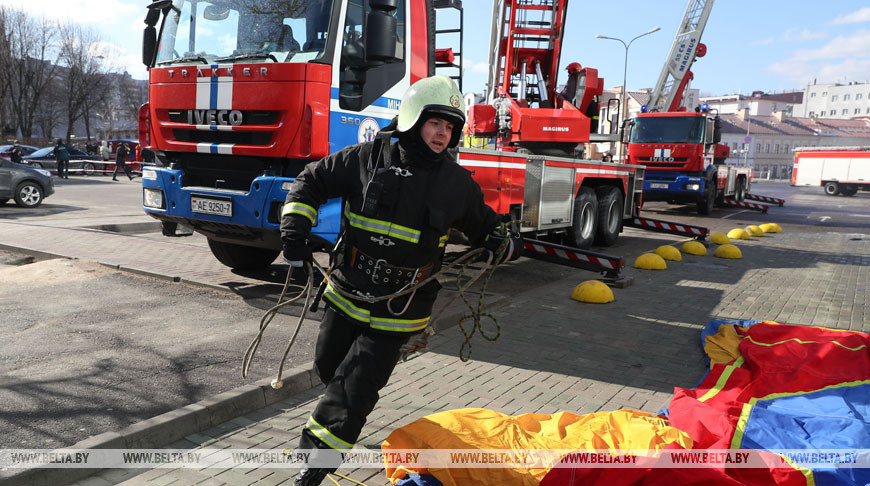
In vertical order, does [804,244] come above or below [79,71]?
below

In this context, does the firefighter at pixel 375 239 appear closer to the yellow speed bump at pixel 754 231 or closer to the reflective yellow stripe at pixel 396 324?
the reflective yellow stripe at pixel 396 324

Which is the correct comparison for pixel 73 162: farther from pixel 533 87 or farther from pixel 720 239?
pixel 720 239

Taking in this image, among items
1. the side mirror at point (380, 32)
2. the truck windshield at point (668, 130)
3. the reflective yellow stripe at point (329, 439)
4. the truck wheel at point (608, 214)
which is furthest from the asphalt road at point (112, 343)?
the truck windshield at point (668, 130)

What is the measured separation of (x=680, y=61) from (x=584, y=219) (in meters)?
13.2

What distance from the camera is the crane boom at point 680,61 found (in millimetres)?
20953

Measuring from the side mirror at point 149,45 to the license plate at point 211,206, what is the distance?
1.73 metres

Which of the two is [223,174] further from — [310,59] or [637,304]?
[637,304]

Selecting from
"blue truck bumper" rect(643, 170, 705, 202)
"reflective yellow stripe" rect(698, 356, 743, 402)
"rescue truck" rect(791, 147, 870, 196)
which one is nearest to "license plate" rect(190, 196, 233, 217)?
"reflective yellow stripe" rect(698, 356, 743, 402)

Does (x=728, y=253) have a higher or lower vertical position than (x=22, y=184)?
lower

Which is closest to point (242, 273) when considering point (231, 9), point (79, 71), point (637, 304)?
point (231, 9)

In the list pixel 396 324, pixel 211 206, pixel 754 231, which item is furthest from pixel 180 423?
pixel 754 231

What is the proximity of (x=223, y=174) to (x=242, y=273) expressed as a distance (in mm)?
2070

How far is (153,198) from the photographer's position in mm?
6602

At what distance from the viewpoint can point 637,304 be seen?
7465mm
